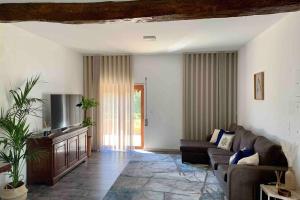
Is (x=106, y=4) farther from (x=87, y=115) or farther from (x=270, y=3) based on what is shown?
(x=87, y=115)

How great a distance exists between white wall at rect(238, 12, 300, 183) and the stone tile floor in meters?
1.33

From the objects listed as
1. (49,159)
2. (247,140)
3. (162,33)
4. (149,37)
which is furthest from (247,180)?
(49,159)

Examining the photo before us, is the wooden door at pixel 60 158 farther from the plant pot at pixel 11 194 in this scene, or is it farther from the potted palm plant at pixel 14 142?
the plant pot at pixel 11 194

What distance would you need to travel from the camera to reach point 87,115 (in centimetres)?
694

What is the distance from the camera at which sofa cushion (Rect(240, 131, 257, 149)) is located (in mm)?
4145

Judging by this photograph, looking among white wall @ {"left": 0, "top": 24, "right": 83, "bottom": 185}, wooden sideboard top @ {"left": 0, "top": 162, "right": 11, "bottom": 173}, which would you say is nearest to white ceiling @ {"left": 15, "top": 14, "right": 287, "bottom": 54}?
white wall @ {"left": 0, "top": 24, "right": 83, "bottom": 185}

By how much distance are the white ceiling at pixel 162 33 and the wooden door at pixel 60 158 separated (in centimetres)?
199

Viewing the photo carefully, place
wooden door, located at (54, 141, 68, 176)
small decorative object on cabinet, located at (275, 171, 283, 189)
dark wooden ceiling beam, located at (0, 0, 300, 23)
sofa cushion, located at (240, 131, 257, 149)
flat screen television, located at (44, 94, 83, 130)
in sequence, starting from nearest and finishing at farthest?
dark wooden ceiling beam, located at (0, 0, 300, 23)
small decorative object on cabinet, located at (275, 171, 283, 189)
sofa cushion, located at (240, 131, 257, 149)
wooden door, located at (54, 141, 68, 176)
flat screen television, located at (44, 94, 83, 130)

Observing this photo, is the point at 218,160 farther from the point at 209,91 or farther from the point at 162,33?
the point at 209,91

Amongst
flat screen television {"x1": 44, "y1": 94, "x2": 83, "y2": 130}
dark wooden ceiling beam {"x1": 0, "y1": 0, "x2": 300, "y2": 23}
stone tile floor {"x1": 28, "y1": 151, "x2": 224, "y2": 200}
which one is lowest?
stone tile floor {"x1": 28, "y1": 151, "x2": 224, "y2": 200}

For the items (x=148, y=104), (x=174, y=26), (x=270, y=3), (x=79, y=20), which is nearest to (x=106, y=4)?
(x=79, y=20)

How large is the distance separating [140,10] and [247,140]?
2.85 m

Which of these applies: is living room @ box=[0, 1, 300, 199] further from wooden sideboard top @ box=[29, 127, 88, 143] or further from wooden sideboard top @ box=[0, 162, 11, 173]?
wooden sideboard top @ box=[0, 162, 11, 173]

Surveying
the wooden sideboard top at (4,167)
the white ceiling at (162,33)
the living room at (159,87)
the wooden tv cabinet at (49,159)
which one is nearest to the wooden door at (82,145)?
the living room at (159,87)
